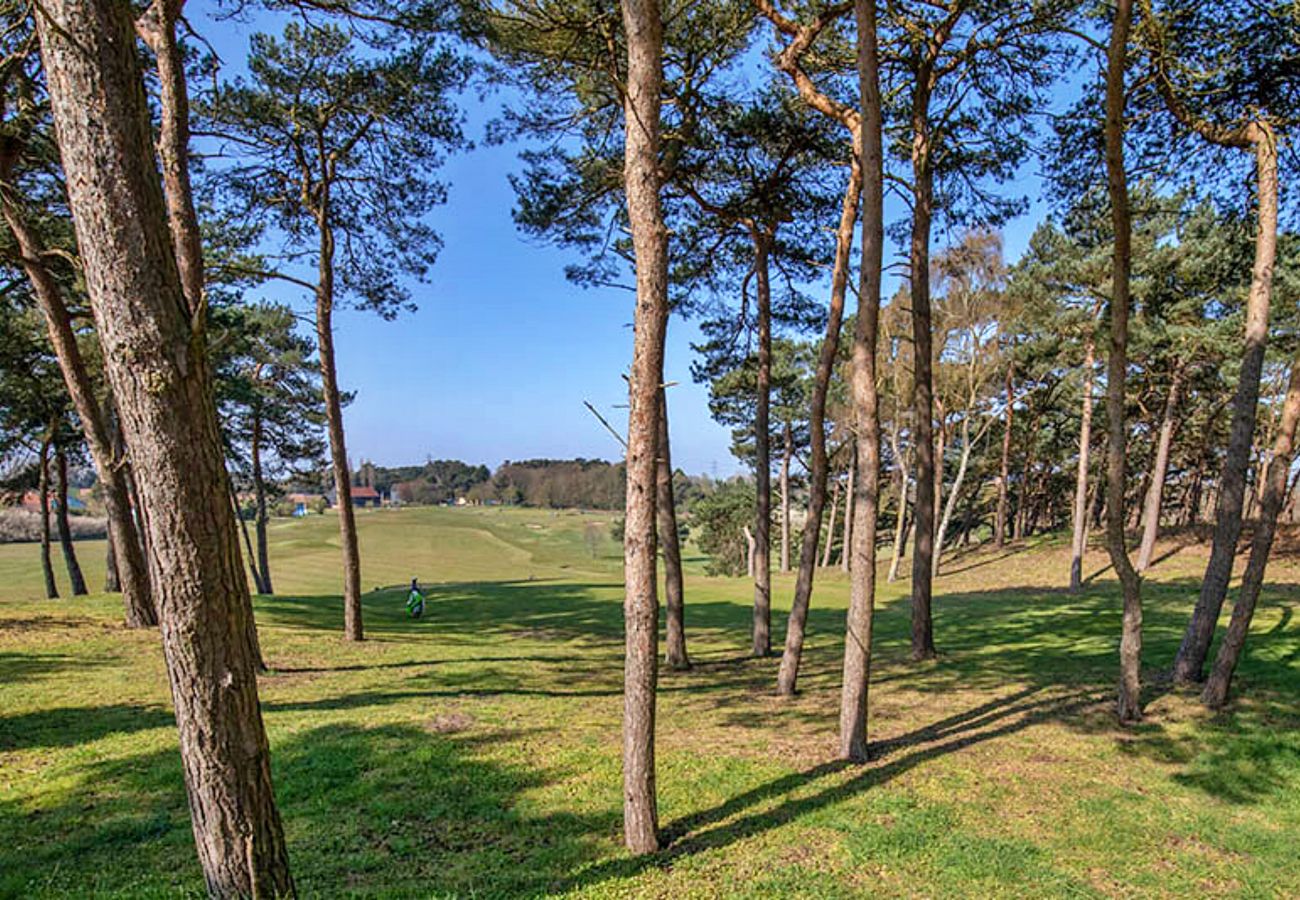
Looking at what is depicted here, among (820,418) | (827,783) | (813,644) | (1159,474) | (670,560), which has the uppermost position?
(820,418)

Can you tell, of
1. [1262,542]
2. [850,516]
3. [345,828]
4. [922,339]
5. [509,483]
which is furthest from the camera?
[509,483]

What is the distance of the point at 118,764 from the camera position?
5605 millimetres

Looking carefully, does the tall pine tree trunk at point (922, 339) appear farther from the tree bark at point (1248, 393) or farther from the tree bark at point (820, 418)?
the tree bark at point (1248, 393)

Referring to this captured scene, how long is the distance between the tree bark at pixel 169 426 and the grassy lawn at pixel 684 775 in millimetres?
1221

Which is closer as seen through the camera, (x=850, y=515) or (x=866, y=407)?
(x=866, y=407)

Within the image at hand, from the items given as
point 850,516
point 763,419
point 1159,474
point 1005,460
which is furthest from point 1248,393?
point 1005,460

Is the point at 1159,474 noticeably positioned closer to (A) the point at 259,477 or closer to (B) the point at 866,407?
(B) the point at 866,407

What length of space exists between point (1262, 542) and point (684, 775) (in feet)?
20.9

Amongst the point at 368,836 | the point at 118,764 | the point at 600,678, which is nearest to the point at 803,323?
the point at 600,678

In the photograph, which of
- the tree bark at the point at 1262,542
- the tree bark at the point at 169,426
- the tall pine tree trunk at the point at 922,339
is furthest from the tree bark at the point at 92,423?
the tree bark at the point at 1262,542

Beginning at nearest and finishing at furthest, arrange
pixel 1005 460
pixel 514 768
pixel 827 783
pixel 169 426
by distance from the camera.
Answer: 1. pixel 169 426
2. pixel 827 783
3. pixel 514 768
4. pixel 1005 460

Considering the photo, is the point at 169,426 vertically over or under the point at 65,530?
over

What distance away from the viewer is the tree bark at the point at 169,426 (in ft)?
8.63

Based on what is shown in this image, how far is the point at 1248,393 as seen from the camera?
7.09 meters
